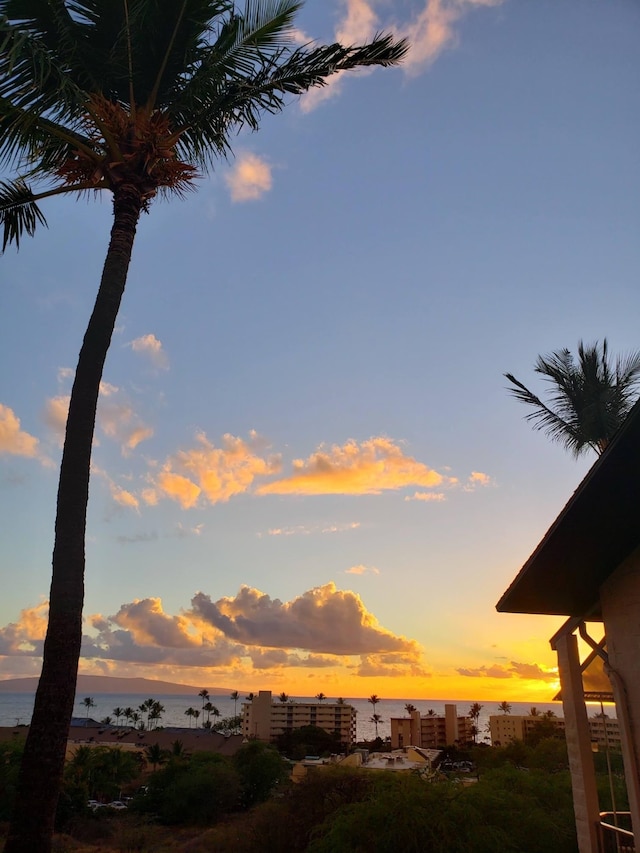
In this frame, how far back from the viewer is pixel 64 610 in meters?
7.14

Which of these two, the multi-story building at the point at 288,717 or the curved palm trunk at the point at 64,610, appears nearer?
the curved palm trunk at the point at 64,610

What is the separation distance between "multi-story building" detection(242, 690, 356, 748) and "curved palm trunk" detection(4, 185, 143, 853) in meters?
120

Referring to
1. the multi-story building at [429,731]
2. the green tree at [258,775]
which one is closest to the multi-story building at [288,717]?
the multi-story building at [429,731]

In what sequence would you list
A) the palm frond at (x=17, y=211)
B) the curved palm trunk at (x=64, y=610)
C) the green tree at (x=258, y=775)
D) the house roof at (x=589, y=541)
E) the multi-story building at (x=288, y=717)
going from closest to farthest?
the house roof at (x=589, y=541), the curved palm trunk at (x=64, y=610), the palm frond at (x=17, y=211), the green tree at (x=258, y=775), the multi-story building at (x=288, y=717)

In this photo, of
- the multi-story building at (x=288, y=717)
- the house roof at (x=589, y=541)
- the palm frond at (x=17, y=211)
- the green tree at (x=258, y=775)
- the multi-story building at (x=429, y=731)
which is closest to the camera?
the house roof at (x=589, y=541)

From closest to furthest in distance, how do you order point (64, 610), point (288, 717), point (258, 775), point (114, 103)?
point (64, 610), point (114, 103), point (258, 775), point (288, 717)

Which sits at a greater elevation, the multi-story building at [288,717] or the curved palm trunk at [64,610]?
the curved palm trunk at [64,610]

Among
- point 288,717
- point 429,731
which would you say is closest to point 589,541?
point 429,731

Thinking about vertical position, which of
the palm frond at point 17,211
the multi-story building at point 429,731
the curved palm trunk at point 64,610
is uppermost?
the palm frond at point 17,211

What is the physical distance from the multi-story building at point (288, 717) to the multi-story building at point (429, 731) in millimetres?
13353

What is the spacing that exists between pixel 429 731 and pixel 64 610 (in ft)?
414

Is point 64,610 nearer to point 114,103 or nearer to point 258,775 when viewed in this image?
point 114,103

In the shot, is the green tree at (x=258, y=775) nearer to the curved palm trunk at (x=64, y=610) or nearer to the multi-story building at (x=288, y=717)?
the curved palm trunk at (x=64, y=610)

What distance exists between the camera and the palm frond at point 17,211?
10562 millimetres
